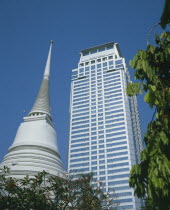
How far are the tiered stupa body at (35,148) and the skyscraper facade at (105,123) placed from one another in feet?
117

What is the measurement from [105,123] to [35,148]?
54.0 m

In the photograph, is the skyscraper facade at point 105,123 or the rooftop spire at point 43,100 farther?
the skyscraper facade at point 105,123

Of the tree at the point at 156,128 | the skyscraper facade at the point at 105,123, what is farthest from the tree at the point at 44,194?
the skyscraper facade at the point at 105,123

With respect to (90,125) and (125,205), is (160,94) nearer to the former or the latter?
(125,205)

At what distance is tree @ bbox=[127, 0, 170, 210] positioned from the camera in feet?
11.4

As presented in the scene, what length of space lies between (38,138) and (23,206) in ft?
43.7

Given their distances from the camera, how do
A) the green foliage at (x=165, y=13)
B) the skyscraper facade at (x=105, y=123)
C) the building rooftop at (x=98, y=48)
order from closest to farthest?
1. the green foliage at (x=165, y=13)
2. the skyscraper facade at (x=105, y=123)
3. the building rooftop at (x=98, y=48)

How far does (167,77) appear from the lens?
185 inches

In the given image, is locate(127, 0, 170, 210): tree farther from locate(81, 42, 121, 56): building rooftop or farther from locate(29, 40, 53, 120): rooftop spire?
locate(81, 42, 121, 56): building rooftop

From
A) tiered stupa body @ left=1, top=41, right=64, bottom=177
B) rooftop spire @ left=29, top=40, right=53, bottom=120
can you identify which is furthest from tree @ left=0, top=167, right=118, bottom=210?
rooftop spire @ left=29, top=40, right=53, bottom=120

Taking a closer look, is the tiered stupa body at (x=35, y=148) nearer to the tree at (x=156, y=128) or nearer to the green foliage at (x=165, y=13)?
the tree at (x=156, y=128)

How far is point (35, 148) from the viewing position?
21.4 metres

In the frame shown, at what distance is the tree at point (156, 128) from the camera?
11.4 feet

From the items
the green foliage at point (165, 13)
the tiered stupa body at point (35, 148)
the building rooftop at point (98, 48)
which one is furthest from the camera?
the building rooftop at point (98, 48)
